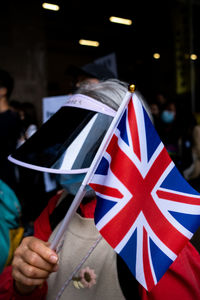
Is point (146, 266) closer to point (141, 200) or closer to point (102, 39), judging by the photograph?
point (141, 200)

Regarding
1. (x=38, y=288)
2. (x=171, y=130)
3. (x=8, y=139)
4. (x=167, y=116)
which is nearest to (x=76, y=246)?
(x=38, y=288)

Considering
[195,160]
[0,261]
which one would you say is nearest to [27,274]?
[0,261]

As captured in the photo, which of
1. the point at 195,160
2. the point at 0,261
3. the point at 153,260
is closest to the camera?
the point at 153,260

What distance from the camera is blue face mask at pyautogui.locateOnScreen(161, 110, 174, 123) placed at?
175 inches

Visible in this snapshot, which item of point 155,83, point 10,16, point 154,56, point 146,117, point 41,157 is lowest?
point 41,157

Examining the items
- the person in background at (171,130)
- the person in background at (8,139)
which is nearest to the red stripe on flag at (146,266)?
the person in background at (8,139)

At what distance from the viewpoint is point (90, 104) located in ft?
3.97

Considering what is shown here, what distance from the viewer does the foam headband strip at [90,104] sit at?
3.84ft

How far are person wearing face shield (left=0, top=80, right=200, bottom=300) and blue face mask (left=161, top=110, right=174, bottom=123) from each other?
10.5ft

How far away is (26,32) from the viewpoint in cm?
579

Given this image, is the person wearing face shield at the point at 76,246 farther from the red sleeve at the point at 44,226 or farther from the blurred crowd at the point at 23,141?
the blurred crowd at the point at 23,141

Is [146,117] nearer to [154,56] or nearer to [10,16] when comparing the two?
[10,16]

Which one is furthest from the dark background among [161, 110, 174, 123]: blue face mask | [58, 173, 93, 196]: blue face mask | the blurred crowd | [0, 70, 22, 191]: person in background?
[58, 173, 93, 196]: blue face mask

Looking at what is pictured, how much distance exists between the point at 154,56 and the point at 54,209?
690 centimetres
